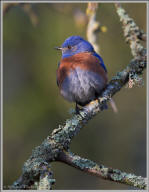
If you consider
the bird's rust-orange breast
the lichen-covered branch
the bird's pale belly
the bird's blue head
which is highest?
the bird's blue head

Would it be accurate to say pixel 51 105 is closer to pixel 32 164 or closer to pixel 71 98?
pixel 71 98

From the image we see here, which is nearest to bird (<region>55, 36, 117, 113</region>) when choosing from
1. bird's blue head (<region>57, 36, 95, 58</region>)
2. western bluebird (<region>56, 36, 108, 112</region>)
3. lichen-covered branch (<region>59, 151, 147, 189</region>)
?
western bluebird (<region>56, 36, 108, 112</region>)

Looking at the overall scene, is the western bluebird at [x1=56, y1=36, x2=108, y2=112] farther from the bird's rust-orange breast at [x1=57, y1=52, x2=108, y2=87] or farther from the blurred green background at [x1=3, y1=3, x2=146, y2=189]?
the blurred green background at [x1=3, y1=3, x2=146, y2=189]

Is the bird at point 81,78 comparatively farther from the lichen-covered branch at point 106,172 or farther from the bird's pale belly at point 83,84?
the lichen-covered branch at point 106,172

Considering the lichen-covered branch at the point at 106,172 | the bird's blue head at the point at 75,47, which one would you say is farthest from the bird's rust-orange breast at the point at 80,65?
the lichen-covered branch at the point at 106,172

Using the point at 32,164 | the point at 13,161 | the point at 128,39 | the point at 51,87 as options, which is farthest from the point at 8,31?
the point at 32,164

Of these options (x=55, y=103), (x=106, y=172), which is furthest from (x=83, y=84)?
(x=55, y=103)
